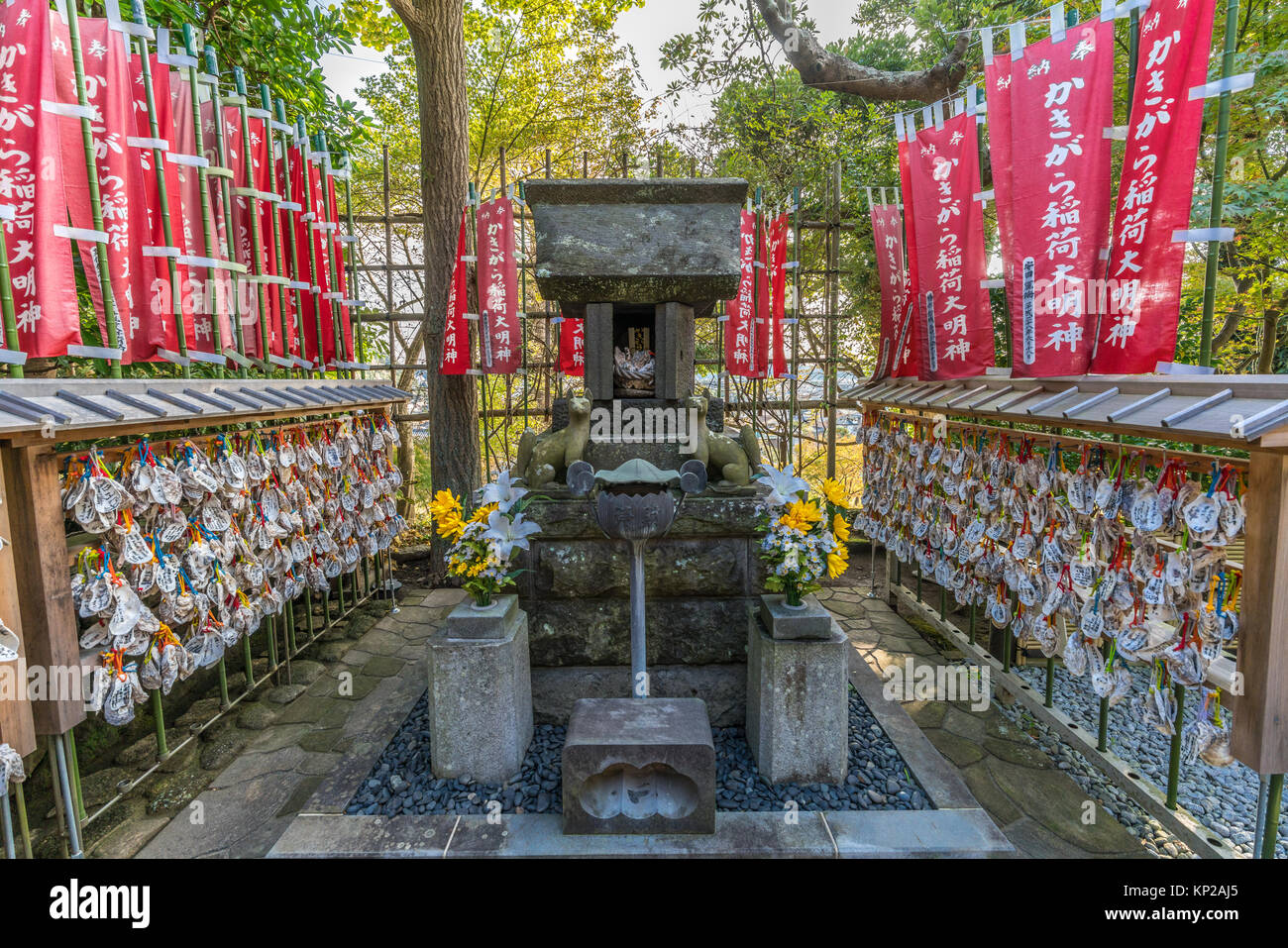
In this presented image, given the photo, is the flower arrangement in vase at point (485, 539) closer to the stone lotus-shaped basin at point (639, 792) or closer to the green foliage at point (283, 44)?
the stone lotus-shaped basin at point (639, 792)

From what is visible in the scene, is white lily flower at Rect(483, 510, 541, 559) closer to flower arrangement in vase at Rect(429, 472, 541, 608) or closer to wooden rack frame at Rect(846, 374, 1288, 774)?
flower arrangement in vase at Rect(429, 472, 541, 608)

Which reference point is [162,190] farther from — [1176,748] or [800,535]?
[1176,748]

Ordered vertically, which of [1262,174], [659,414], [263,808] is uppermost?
[1262,174]

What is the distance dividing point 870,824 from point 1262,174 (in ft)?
36.4

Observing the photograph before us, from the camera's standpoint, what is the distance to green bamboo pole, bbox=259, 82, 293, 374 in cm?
630

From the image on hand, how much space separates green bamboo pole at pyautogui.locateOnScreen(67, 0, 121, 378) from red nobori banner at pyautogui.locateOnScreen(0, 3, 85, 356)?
0.13 m

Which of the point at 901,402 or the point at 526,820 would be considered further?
the point at 901,402

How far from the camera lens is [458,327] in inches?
316

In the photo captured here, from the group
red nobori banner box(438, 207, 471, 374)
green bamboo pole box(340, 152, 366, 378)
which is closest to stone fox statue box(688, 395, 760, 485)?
red nobori banner box(438, 207, 471, 374)

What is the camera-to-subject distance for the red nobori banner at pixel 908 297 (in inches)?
260
